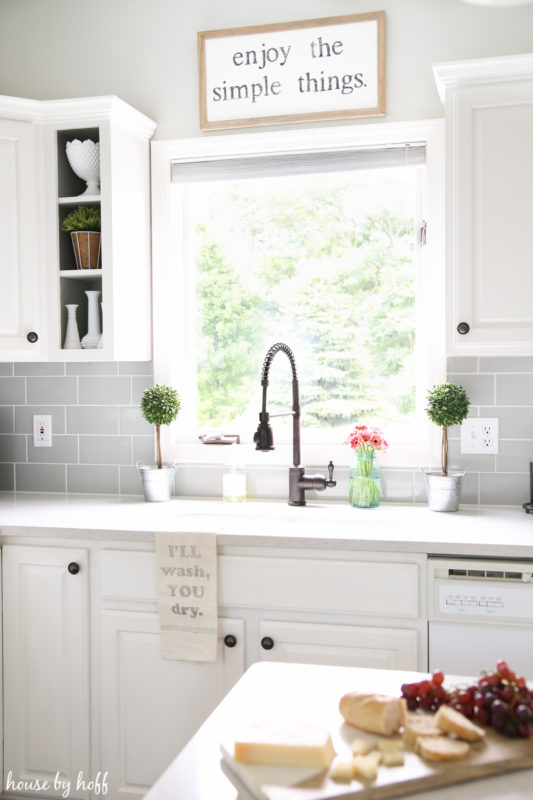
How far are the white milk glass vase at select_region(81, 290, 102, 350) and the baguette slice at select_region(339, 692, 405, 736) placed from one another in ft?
6.50

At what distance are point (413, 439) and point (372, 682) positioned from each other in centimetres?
175

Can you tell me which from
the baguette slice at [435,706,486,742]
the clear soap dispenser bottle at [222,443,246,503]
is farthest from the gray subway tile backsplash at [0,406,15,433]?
the baguette slice at [435,706,486,742]

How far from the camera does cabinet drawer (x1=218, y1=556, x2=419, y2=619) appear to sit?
2156 millimetres

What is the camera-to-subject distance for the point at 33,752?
2426 millimetres

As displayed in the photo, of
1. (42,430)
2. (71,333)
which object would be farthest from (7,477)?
(71,333)

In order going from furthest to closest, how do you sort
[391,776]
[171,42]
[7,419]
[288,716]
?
[7,419], [171,42], [288,716], [391,776]

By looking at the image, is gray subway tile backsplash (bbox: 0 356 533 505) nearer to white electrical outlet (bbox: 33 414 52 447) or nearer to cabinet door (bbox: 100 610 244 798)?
white electrical outlet (bbox: 33 414 52 447)

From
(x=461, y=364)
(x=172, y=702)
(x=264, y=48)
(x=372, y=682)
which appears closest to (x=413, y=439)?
(x=461, y=364)

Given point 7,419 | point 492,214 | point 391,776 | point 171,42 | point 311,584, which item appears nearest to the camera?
point 391,776

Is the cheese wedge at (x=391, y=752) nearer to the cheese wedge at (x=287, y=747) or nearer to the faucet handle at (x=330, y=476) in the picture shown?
the cheese wedge at (x=287, y=747)

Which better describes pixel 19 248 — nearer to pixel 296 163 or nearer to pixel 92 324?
pixel 92 324

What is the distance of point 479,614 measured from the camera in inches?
82.9

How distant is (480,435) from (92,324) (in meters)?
1.44

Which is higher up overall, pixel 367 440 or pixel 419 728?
pixel 367 440
